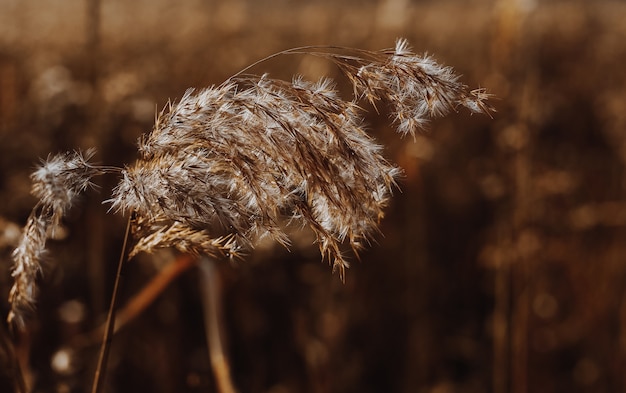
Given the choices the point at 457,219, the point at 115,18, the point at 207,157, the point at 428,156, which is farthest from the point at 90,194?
the point at 115,18

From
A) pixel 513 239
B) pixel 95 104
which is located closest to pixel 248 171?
pixel 95 104

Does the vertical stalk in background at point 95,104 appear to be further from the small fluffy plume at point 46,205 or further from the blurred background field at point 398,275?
the small fluffy plume at point 46,205

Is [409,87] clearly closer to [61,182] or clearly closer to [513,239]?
[61,182]

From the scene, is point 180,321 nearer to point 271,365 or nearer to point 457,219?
point 271,365

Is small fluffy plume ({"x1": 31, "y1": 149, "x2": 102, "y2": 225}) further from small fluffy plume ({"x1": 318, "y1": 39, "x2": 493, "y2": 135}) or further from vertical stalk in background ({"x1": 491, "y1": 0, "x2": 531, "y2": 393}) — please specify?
vertical stalk in background ({"x1": 491, "y1": 0, "x2": 531, "y2": 393})

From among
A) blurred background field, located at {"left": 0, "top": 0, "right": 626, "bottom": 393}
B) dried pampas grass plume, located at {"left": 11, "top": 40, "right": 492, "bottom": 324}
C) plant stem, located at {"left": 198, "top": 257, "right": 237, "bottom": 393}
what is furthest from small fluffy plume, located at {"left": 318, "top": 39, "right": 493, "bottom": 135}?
plant stem, located at {"left": 198, "top": 257, "right": 237, "bottom": 393}

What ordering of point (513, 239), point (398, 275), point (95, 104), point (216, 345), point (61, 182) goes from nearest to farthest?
point (61, 182)
point (216, 345)
point (95, 104)
point (513, 239)
point (398, 275)
